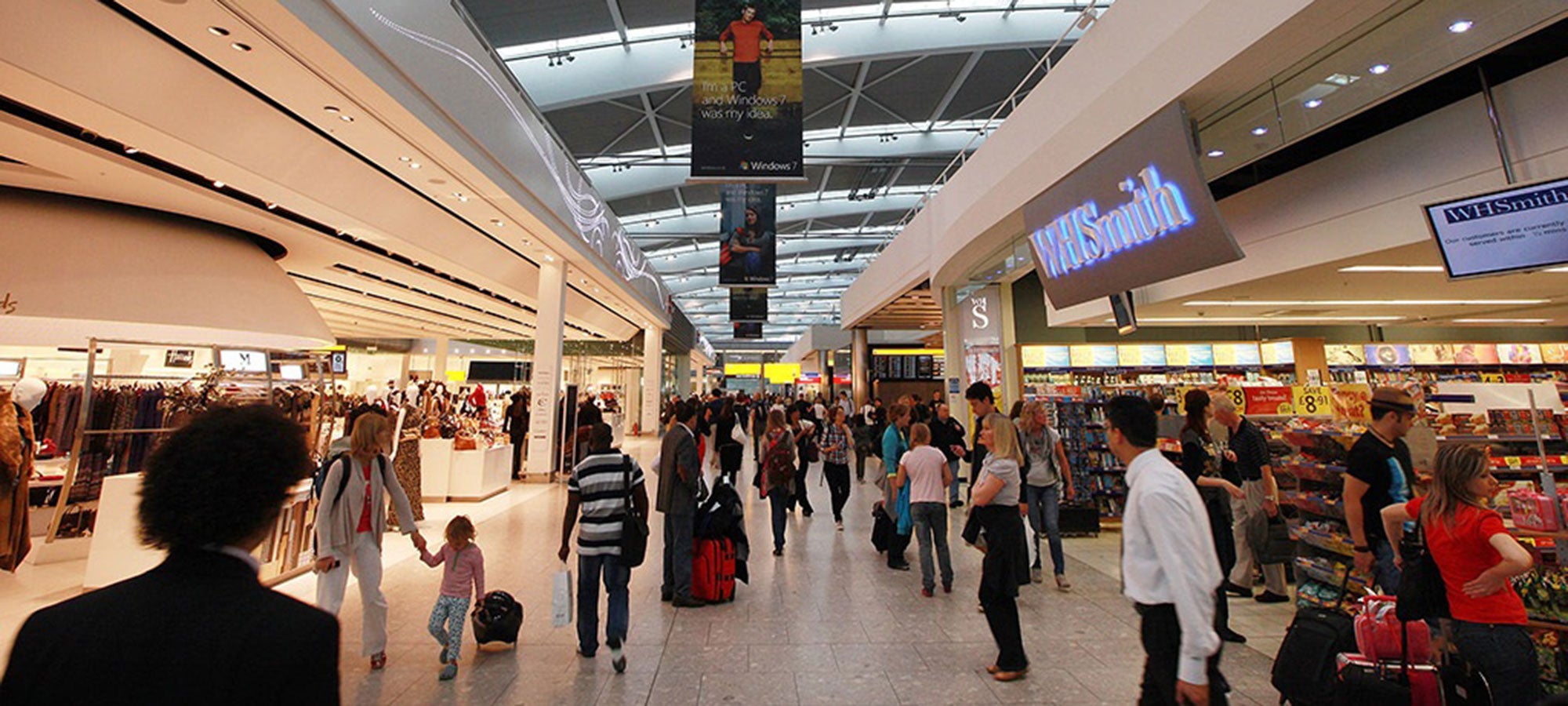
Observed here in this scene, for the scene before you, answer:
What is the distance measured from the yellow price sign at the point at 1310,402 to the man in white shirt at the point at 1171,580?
5138mm

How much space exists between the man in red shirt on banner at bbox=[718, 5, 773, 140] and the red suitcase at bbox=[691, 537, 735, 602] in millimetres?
4895

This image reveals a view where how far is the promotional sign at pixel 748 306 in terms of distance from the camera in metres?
16.9

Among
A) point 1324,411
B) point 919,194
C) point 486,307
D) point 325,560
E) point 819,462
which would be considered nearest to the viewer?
point 325,560

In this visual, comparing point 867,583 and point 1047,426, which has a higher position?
point 1047,426

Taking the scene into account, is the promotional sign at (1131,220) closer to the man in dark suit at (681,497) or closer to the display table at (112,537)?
the man in dark suit at (681,497)

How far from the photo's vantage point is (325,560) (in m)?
3.25

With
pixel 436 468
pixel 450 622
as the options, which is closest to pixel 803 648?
pixel 450 622

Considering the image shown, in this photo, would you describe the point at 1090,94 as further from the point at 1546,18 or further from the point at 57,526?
the point at 57,526

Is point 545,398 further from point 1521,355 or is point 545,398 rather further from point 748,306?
point 1521,355

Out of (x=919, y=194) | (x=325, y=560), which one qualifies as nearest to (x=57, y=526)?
(x=325, y=560)

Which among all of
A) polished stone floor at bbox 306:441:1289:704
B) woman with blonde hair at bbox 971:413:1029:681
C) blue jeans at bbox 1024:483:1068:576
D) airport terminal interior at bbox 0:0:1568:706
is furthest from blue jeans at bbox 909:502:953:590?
blue jeans at bbox 1024:483:1068:576

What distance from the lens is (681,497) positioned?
175 inches

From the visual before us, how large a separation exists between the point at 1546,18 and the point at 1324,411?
13.2 ft

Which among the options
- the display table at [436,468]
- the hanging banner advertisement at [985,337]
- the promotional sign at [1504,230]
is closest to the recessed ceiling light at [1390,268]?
the promotional sign at [1504,230]
